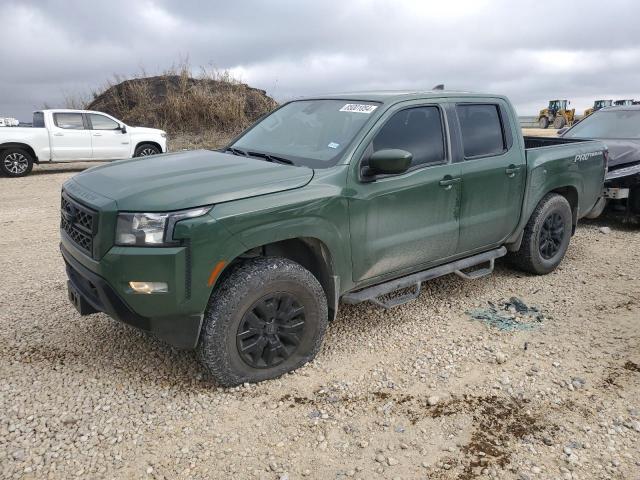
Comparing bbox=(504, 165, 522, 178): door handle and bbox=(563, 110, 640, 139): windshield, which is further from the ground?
bbox=(563, 110, 640, 139): windshield

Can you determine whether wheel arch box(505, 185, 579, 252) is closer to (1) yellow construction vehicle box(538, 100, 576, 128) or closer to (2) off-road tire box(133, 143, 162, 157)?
(2) off-road tire box(133, 143, 162, 157)

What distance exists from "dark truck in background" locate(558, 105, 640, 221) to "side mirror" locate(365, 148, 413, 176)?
4.20 m

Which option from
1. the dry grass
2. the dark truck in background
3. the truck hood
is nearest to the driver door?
the truck hood

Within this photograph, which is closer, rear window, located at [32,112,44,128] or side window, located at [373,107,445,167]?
side window, located at [373,107,445,167]

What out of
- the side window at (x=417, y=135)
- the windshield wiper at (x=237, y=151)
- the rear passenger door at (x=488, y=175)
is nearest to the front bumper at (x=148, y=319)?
the windshield wiper at (x=237, y=151)

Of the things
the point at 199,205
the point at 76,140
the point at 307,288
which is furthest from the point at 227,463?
the point at 76,140

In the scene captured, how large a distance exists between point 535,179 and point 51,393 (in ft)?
14.0

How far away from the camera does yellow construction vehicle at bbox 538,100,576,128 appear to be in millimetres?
31766

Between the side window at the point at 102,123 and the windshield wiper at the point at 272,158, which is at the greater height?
the side window at the point at 102,123

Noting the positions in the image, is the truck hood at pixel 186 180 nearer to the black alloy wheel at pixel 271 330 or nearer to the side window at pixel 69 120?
the black alloy wheel at pixel 271 330

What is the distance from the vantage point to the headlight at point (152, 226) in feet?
9.27

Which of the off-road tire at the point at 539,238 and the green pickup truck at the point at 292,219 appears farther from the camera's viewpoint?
the off-road tire at the point at 539,238

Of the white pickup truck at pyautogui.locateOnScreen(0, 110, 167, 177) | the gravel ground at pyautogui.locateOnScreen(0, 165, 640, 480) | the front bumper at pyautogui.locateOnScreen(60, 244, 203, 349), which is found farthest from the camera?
the white pickup truck at pyautogui.locateOnScreen(0, 110, 167, 177)

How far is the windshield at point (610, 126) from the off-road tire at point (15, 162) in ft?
39.0
